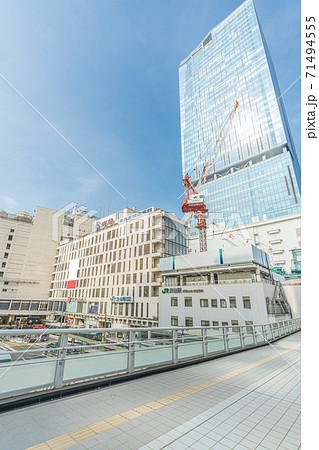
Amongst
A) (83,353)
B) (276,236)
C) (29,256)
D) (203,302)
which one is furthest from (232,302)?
(276,236)

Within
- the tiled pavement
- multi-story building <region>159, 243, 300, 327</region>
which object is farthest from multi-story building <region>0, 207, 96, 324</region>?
the tiled pavement

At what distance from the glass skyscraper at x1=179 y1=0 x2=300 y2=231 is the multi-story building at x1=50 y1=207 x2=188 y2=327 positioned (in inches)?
1294

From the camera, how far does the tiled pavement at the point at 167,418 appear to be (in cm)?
275

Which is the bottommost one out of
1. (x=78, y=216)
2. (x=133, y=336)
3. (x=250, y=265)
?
(x=133, y=336)

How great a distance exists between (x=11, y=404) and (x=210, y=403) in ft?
11.6

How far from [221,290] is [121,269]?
75.2 ft

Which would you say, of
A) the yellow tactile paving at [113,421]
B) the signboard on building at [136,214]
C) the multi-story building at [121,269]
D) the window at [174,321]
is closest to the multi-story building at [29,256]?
the multi-story building at [121,269]

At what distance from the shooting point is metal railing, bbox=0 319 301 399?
352 cm

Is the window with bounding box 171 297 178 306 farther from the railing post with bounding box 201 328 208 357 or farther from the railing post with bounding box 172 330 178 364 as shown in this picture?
the railing post with bounding box 172 330 178 364

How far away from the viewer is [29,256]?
3397 cm

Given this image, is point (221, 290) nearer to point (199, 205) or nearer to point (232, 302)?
point (232, 302)

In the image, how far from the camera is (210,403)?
401 cm
